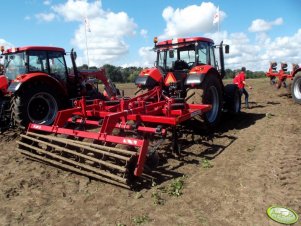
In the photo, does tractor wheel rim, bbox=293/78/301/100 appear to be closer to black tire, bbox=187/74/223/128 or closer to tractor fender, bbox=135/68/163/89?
black tire, bbox=187/74/223/128

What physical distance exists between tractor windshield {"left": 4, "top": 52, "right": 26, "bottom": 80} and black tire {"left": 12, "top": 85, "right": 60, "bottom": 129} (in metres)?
0.88

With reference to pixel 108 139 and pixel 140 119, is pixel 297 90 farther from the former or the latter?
pixel 108 139

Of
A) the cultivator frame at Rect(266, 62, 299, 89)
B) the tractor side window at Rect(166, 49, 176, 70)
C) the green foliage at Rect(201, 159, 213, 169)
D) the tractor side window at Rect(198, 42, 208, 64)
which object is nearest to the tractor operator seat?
the tractor side window at Rect(166, 49, 176, 70)

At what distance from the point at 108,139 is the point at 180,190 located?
1.31 m

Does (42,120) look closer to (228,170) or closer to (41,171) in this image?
(41,171)

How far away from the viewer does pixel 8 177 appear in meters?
4.92

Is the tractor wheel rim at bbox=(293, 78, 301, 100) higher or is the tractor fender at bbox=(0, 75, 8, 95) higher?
the tractor fender at bbox=(0, 75, 8, 95)

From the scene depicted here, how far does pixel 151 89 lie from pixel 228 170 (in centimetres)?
348

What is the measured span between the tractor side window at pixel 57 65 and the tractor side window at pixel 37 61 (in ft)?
0.56

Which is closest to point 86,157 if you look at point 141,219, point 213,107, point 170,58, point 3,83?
point 141,219

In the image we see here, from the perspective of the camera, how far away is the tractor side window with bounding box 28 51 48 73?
792 centimetres

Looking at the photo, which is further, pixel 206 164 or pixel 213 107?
pixel 213 107

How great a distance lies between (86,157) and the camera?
4.66 m

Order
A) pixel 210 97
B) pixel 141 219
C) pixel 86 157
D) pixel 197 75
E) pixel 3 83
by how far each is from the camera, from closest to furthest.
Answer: pixel 141 219 < pixel 86 157 < pixel 197 75 < pixel 210 97 < pixel 3 83
